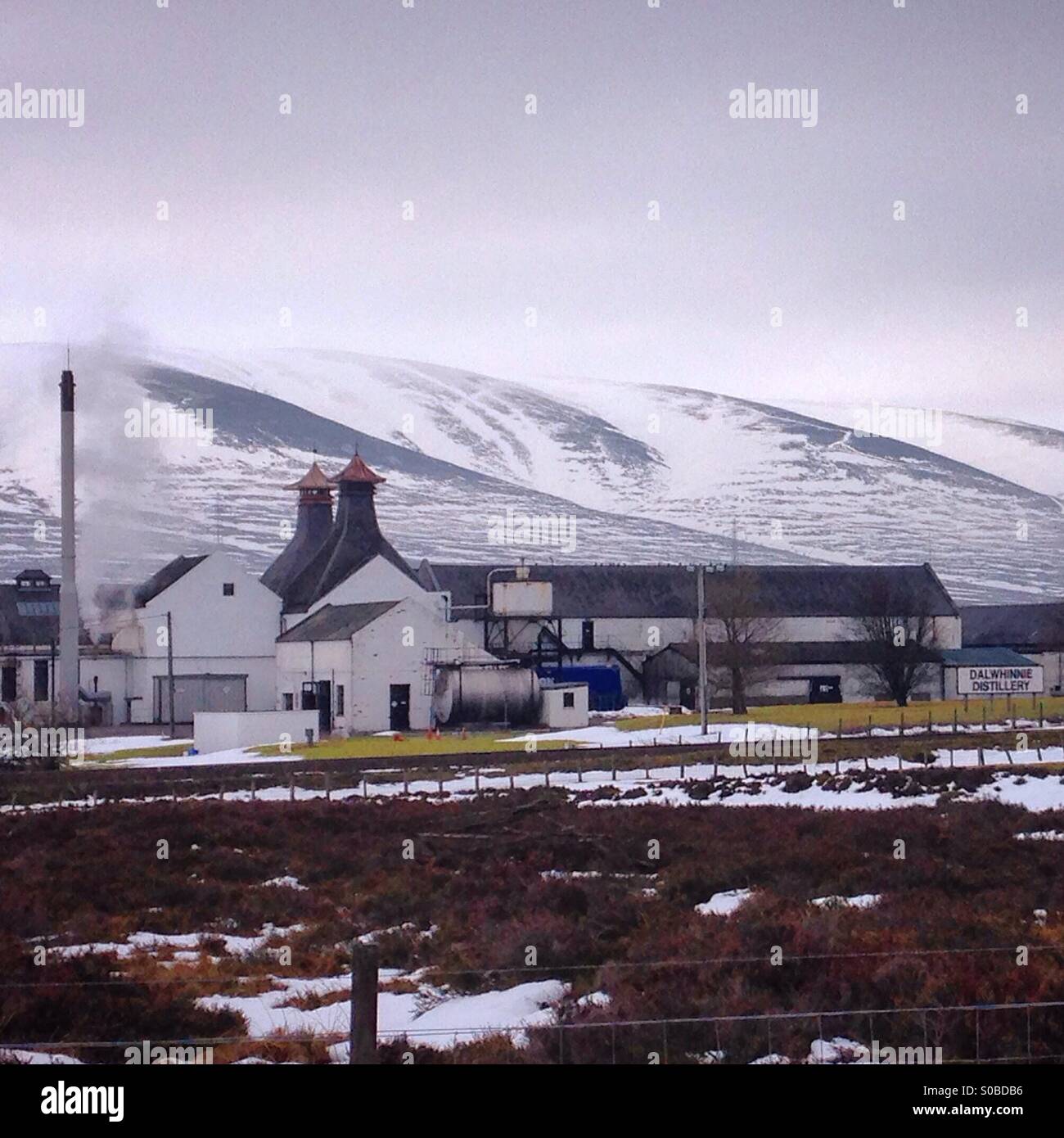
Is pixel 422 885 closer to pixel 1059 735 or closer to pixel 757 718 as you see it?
pixel 1059 735

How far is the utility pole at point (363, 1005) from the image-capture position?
11492 mm

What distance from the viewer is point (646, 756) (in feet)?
151

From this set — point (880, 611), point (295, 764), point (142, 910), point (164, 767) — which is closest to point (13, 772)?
point (164, 767)

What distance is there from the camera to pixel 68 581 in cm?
6284

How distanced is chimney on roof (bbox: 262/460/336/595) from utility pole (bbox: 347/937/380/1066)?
7552cm

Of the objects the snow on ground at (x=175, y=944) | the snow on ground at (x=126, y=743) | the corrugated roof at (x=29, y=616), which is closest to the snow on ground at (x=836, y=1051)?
the snow on ground at (x=175, y=944)

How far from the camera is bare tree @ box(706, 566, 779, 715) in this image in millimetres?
69188

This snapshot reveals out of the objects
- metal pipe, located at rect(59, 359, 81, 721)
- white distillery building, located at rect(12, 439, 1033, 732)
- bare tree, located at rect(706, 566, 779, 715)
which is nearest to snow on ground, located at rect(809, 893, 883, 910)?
white distillery building, located at rect(12, 439, 1033, 732)

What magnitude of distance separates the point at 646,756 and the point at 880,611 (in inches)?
1511

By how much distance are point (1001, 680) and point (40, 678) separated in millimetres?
39777

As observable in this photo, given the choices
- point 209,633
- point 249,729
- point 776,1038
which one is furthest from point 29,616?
point 776,1038

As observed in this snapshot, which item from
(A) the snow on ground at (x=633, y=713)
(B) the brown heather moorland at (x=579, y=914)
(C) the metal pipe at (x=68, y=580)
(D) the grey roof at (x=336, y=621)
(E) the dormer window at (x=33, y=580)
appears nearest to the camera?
(B) the brown heather moorland at (x=579, y=914)

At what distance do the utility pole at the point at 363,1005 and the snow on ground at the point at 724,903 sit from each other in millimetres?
8478

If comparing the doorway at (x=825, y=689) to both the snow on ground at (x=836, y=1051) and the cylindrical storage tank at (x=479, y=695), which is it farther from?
the snow on ground at (x=836, y=1051)
